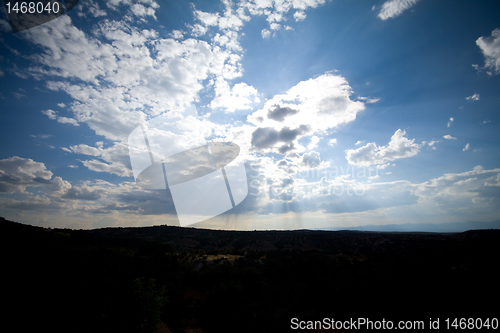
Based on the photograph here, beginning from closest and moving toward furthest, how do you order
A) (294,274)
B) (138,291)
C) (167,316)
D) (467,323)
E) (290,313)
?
(467,323)
(138,291)
(290,313)
(167,316)
(294,274)

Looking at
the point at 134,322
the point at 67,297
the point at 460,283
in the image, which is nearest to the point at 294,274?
the point at 460,283

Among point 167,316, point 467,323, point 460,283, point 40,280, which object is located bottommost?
point 167,316

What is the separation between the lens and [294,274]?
70.2 feet

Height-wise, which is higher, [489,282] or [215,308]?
[489,282]

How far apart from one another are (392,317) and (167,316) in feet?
51.4

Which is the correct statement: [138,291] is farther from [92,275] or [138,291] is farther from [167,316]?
[167,316]

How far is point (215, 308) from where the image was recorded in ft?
40.7

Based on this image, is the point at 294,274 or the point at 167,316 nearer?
the point at 167,316

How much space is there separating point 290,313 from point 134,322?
9.46m

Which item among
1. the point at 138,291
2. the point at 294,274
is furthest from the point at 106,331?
the point at 294,274

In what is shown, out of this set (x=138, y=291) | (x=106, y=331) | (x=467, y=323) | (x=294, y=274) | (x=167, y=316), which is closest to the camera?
(x=467, y=323)

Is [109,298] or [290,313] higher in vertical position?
[109,298]

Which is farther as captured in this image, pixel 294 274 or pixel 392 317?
pixel 294 274

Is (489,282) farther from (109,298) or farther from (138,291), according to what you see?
(109,298)
